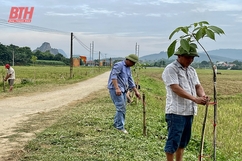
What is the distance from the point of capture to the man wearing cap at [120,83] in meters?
6.62

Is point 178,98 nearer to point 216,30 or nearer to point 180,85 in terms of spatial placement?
point 180,85

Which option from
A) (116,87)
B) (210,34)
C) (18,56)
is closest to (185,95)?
(210,34)

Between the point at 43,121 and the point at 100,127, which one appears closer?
the point at 100,127

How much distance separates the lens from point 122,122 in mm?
6910

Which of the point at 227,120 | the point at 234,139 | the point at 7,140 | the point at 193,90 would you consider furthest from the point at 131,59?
the point at 227,120

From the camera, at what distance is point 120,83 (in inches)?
270

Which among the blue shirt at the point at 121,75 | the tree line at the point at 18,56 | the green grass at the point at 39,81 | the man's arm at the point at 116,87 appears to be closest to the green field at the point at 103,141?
the man's arm at the point at 116,87

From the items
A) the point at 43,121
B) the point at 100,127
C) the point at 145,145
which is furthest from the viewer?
the point at 43,121

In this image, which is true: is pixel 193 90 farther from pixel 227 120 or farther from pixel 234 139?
pixel 227 120

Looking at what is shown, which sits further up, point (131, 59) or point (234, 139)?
point (131, 59)

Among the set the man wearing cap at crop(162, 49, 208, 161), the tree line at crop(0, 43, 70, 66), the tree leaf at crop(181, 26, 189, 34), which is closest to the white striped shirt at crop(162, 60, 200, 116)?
the man wearing cap at crop(162, 49, 208, 161)

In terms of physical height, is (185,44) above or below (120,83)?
above

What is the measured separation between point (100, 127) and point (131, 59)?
5.73ft

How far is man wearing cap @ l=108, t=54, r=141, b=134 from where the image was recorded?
6617mm
